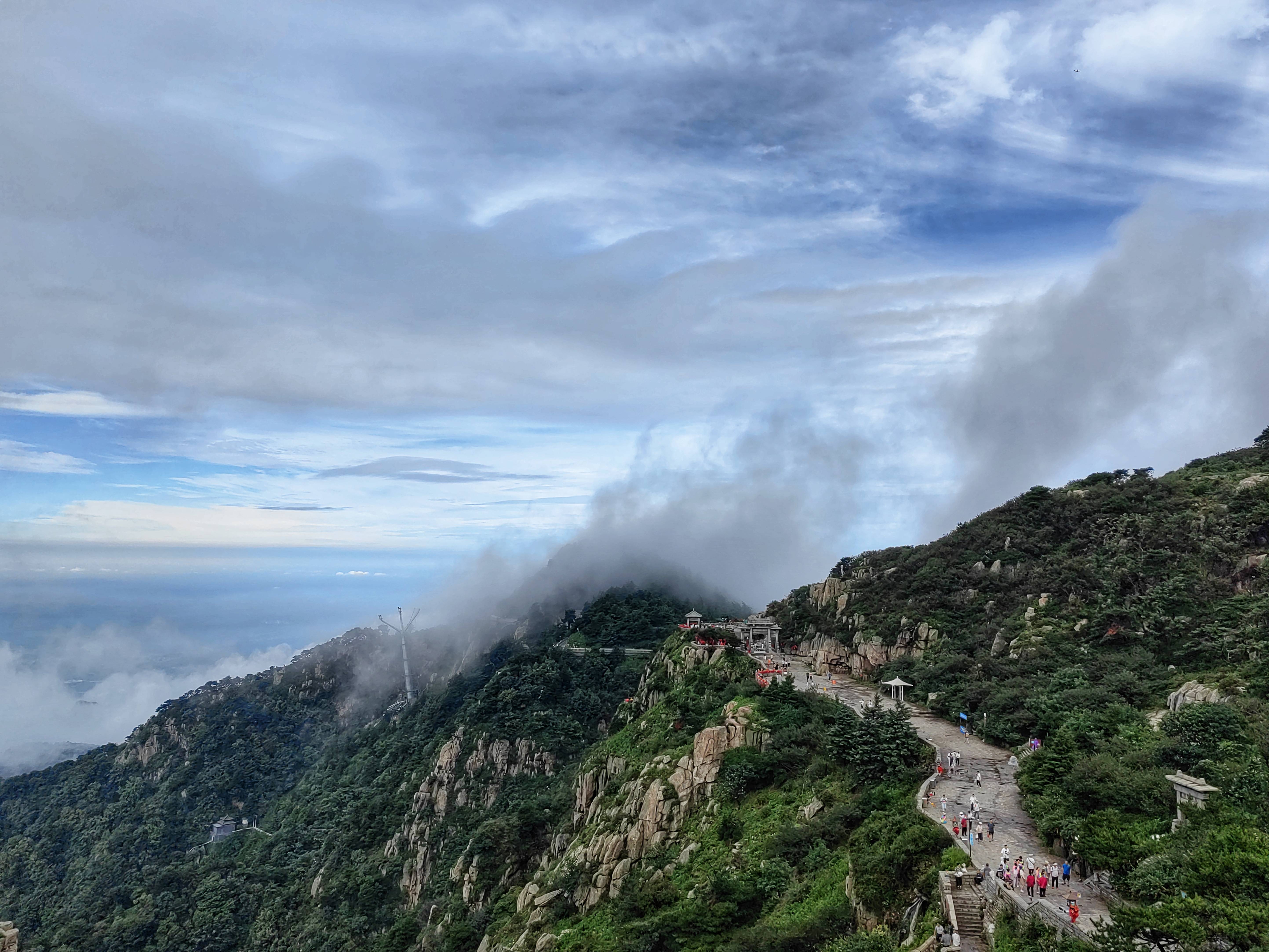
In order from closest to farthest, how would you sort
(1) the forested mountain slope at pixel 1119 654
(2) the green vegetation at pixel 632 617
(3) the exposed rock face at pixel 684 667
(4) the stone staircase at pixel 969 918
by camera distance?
1. (1) the forested mountain slope at pixel 1119 654
2. (4) the stone staircase at pixel 969 918
3. (3) the exposed rock face at pixel 684 667
4. (2) the green vegetation at pixel 632 617

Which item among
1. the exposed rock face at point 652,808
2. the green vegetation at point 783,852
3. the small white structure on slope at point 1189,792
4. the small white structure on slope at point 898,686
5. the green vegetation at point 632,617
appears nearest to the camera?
the small white structure on slope at point 1189,792

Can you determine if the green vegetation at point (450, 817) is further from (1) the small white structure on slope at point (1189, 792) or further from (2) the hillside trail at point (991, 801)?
(1) the small white structure on slope at point (1189, 792)

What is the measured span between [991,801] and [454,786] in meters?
55.0

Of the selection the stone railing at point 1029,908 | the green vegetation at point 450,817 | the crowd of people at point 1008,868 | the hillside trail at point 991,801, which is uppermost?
the stone railing at point 1029,908

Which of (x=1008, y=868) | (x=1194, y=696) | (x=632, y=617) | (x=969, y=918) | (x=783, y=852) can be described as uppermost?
(x=1194, y=696)

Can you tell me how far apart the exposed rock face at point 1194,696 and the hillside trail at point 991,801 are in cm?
688

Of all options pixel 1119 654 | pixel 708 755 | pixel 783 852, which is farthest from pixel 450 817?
pixel 1119 654

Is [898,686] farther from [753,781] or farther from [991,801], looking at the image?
[991,801]

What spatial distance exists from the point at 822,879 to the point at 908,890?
4799 millimetres

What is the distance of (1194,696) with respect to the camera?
32125mm

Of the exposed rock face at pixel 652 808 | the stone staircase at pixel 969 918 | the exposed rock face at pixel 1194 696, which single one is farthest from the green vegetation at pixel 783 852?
the exposed rock face at pixel 1194 696

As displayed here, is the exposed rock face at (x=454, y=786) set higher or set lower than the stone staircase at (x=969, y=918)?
lower

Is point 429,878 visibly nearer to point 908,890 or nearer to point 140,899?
point 140,899

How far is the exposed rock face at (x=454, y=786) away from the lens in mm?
66750
